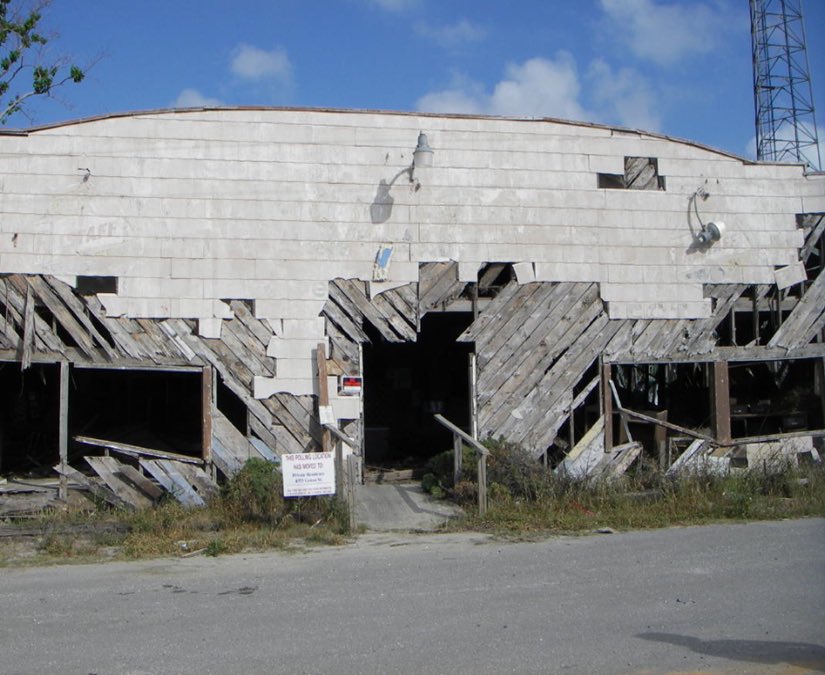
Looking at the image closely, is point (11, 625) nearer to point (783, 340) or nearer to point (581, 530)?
point (581, 530)

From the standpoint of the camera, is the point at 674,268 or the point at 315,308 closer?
the point at 315,308

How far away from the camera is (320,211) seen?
43.6 feet

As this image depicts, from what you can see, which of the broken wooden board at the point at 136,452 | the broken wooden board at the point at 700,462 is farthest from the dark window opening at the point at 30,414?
the broken wooden board at the point at 700,462

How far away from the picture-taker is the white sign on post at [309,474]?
36.5ft

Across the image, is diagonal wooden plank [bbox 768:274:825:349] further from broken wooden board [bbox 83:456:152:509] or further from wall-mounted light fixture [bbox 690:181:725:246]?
broken wooden board [bbox 83:456:152:509]

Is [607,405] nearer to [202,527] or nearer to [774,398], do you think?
[774,398]

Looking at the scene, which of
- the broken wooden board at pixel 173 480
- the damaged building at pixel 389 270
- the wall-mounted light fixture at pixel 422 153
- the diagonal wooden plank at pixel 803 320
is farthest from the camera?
the diagonal wooden plank at pixel 803 320

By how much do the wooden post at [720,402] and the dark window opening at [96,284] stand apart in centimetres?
938

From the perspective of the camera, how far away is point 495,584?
27.7 feet

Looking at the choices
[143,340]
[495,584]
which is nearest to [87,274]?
[143,340]

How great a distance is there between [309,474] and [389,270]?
143 inches

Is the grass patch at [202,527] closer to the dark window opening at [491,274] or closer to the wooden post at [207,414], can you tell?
the wooden post at [207,414]

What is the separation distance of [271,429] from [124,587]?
14.6ft

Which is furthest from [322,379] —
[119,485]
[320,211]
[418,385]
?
[418,385]
